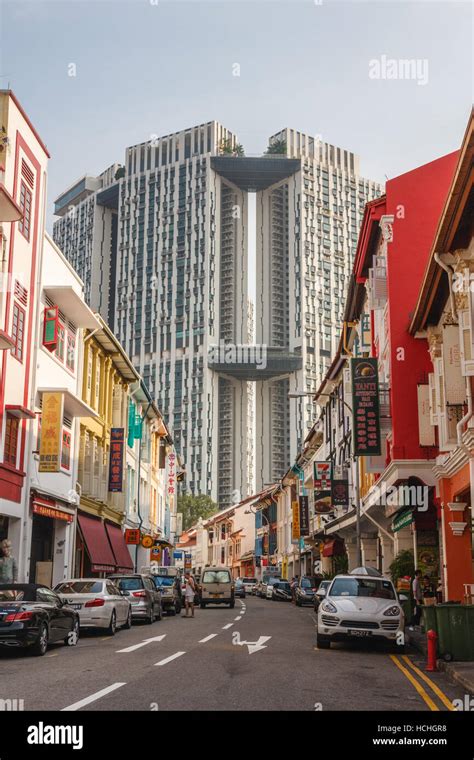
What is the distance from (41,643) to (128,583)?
11.9 meters

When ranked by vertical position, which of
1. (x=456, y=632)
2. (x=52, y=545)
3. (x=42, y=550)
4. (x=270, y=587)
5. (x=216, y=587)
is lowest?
(x=270, y=587)

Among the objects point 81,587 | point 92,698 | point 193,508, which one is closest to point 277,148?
point 193,508

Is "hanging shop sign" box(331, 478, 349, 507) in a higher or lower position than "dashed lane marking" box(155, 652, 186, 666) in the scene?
higher

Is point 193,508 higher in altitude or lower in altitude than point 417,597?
higher

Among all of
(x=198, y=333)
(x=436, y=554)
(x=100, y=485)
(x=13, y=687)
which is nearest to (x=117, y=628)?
(x=436, y=554)

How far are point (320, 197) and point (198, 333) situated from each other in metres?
35.4

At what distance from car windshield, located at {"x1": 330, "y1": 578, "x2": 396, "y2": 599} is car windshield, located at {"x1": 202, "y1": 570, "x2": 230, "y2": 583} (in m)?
24.6

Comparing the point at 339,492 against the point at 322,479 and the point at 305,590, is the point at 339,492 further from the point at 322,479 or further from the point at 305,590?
the point at 305,590

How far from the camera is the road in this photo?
995 centimetres

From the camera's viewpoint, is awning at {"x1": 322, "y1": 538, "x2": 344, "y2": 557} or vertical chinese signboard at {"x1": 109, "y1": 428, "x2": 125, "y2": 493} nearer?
vertical chinese signboard at {"x1": 109, "y1": 428, "x2": 125, "y2": 493}

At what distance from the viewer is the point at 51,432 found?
27.5m

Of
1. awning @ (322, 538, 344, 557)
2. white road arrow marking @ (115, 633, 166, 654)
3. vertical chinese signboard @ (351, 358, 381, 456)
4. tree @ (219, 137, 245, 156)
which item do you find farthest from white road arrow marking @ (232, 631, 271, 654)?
tree @ (219, 137, 245, 156)

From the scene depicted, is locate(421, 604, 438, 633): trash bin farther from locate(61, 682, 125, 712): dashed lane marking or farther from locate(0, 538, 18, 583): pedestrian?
locate(0, 538, 18, 583): pedestrian

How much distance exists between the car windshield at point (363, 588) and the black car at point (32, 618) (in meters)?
5.88
